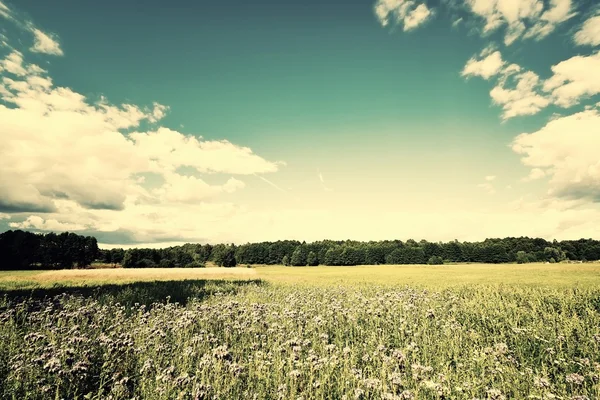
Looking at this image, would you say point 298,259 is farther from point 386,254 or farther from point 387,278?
point 387,278

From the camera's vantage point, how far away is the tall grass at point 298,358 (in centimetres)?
447

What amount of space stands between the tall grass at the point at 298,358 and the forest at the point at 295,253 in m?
94.4

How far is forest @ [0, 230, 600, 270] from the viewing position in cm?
8875

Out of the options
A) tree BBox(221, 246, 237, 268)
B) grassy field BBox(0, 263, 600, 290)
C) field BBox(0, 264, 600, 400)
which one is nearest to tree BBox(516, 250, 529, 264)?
grassy field BBox(0, 263, 600, 290)

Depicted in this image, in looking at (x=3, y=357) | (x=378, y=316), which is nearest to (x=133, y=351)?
(x=3, y=357)

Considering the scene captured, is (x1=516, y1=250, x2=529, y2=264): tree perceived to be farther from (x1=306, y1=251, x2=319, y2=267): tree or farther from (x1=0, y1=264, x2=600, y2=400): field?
(x1=0, y1=264, x2=600, y2=400): field

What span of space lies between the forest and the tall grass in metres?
94.4

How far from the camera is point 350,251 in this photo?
107312 millimetres

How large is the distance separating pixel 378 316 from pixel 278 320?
335 centimetres

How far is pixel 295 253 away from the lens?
11150 centimetres

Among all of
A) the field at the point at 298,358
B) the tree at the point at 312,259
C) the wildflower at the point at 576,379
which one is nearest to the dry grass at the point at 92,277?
the field at the point at 298,358

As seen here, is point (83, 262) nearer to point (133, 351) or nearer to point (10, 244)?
point (10, 244)

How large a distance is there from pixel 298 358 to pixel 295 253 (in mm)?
107087

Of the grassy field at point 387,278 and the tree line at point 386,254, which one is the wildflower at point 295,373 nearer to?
the grassy field at point 387,278
